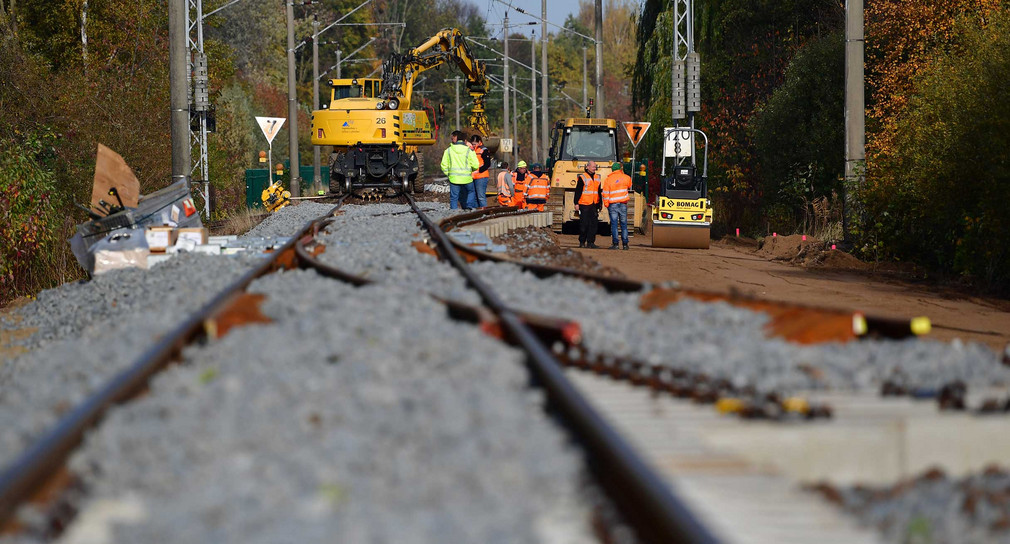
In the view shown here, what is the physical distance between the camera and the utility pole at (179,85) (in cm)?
2317

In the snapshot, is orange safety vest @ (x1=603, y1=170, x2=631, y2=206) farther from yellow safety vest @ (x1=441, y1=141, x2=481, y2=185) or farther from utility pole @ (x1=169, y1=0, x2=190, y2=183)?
utility pole @ (x1=169, y1=0, x2=190, y2=183)

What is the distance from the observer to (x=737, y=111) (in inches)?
1378

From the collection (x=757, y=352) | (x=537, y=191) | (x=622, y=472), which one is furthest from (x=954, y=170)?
(x=622, y=472)

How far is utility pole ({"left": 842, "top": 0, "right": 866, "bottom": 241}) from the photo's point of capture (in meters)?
20.5

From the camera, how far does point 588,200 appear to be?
21.4 metres

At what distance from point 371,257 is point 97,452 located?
27.2 ft

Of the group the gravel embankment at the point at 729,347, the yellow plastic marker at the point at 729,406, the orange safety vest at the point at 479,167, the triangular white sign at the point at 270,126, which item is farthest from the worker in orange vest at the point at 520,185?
the yellow plastic marker at the point at 729,406

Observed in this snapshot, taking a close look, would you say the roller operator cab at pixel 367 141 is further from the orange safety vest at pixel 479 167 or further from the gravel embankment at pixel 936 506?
the gravel embankment at pixel 936 506

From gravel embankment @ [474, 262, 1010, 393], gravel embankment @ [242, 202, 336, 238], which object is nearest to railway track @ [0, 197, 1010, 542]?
gravel embankment @ [474, 262, 1010, 393]

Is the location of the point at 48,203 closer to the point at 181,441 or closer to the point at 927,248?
the point at 927,248

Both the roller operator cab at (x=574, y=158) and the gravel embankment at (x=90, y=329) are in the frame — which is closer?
the gravel embankment at (x=90, y=329)

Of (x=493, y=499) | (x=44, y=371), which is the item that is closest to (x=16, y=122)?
(x=44, y=371)

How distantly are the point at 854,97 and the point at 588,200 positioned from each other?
16.7ft

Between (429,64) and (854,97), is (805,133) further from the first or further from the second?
(429,64)
